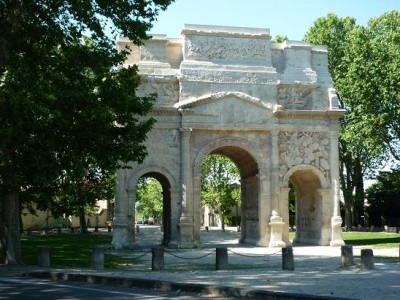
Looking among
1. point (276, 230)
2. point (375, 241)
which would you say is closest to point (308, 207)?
point (276, 230)

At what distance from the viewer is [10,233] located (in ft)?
63.0

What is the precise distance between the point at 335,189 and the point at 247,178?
5139 mm

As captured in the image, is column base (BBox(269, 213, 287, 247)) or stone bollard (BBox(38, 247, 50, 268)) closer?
stone bollard (BBox(38, 247, 50, 268))

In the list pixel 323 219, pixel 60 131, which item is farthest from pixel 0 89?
pixel 323 219

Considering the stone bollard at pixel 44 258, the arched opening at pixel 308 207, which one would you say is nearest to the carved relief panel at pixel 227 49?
the arched opening at pixel 308 207

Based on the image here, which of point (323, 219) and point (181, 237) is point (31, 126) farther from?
point (323, 219)

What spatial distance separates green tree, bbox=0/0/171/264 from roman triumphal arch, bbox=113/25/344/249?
8688 millimetres

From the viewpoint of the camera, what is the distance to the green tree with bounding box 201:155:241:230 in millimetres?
57219

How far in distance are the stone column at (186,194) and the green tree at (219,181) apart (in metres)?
28.5

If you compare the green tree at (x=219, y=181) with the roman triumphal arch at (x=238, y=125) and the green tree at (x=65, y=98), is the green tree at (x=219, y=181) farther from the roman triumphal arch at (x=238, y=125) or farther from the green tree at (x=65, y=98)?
the green tree at (x=65, y=98)

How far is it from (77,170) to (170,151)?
34.6 feet

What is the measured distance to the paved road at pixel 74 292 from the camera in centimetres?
1179

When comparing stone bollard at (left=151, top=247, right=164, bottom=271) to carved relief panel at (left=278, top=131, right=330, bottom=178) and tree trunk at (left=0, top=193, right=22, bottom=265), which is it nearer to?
tree trunk at (left=0, top=193, right=22, bottom=265)

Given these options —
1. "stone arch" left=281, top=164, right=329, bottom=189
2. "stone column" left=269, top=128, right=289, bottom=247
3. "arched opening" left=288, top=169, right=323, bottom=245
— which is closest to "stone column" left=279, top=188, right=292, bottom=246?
"stone column" left=269, top=128, right=289, bottom=247
